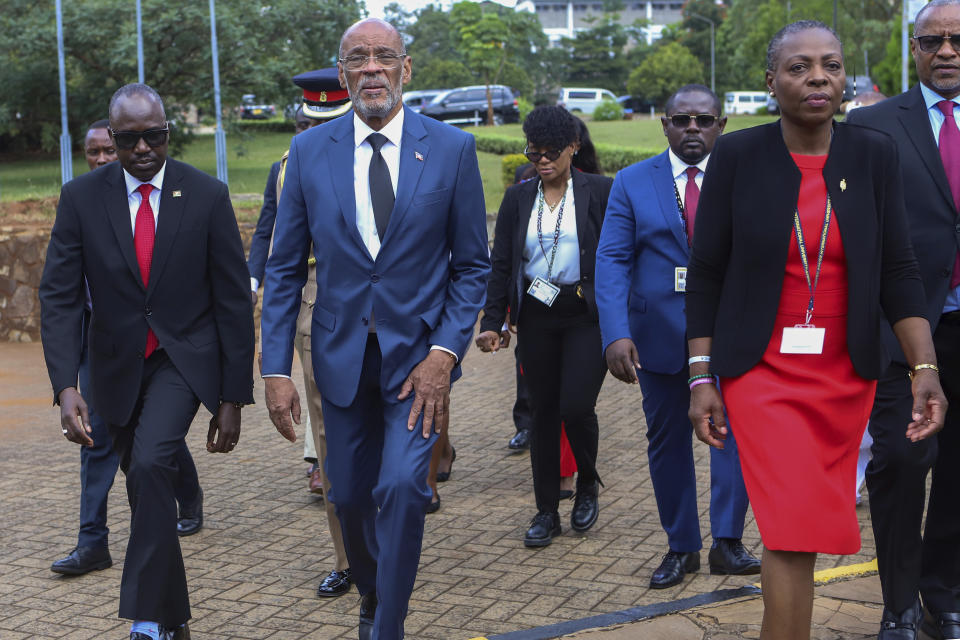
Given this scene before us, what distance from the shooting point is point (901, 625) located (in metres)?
4.43

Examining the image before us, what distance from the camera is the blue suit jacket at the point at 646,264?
551 cm

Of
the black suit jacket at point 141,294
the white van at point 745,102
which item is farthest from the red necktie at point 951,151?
the white van at point 745,102

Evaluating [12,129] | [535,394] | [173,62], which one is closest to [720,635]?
[535,394]

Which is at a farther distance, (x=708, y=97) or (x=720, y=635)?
(x=708, y=97)

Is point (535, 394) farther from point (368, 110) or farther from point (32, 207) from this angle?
point (32, 207)

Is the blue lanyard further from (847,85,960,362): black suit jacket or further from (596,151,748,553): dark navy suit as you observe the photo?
(596,151,748,553): dark navy suit

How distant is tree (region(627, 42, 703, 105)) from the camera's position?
6456 centimetres

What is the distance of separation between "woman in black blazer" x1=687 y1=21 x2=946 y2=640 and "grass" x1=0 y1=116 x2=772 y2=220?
12.7 metres

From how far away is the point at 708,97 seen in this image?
569 cm

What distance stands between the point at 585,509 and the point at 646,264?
1.50 meters

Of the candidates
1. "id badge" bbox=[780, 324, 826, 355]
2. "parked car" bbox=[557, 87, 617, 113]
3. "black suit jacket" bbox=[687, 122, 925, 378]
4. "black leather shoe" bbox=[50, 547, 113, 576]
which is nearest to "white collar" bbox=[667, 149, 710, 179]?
"black suit jacket" bbox=[687, 122, 925, 378]

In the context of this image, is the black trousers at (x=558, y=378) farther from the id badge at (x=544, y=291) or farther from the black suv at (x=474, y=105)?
the black suv at (x=474, y=105)

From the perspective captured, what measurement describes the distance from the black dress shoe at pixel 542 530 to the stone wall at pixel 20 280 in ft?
28.7

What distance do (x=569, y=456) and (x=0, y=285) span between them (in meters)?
8.62
